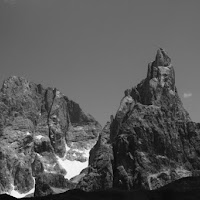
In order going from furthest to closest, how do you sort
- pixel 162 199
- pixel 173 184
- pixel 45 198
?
pixel 173 184 < pixel 45 198 < pixel 162 199

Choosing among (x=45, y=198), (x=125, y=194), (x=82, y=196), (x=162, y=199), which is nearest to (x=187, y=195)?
(x=162, y=199)

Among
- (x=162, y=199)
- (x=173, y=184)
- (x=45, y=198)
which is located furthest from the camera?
(x=173, y=184)

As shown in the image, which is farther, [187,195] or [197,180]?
[197,180]

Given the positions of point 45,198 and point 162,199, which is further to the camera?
point 45,198

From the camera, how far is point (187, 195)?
123250mm

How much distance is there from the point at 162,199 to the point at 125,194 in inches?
419

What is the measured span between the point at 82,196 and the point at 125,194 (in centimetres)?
1044

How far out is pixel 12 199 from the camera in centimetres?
12269

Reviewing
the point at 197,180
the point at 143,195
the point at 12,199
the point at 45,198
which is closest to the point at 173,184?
the point at 197,180

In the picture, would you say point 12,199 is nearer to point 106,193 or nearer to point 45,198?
point 45,198

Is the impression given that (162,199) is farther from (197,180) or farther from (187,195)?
(197,180)

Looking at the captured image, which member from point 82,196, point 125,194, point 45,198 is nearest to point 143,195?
point 125,194

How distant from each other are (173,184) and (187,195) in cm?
2820

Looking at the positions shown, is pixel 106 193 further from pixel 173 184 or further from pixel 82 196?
pixel 173 184
